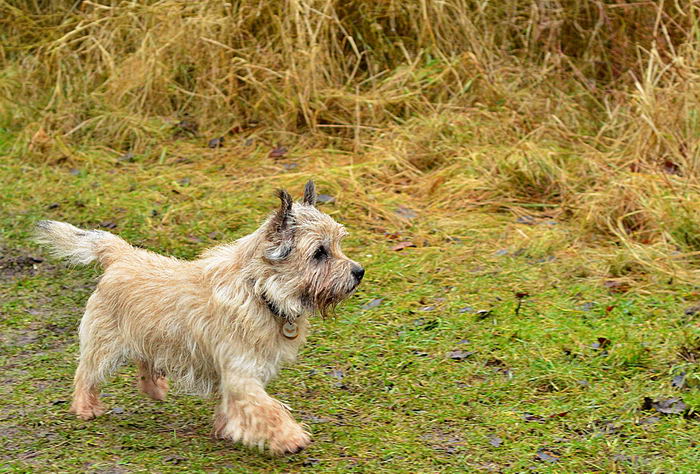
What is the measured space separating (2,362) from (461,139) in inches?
198

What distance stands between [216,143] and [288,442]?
613 cm

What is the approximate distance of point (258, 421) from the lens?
193 inches

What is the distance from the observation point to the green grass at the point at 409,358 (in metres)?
5.17

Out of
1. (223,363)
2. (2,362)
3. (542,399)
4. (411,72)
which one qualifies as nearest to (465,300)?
(542,399)

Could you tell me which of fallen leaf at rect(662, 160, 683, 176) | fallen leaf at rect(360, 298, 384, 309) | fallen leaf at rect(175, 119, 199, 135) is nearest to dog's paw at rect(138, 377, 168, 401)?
fallen leaf at rect(360, 298, 384, 309)

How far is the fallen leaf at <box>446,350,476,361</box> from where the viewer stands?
6.43 metres

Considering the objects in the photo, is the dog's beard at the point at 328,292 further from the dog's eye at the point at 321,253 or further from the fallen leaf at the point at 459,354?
the fallen leaf at the point at 459,354

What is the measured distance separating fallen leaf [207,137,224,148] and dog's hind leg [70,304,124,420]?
5.26 meters

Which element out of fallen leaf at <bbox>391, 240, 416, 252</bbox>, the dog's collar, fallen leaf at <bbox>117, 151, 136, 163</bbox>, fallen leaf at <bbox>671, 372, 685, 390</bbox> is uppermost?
the dog's collar

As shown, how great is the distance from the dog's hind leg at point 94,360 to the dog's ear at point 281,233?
1.04 metres

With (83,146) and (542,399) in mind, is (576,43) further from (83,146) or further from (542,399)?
(542,399)

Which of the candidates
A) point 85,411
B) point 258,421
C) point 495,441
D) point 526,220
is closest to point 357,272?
point 258,421

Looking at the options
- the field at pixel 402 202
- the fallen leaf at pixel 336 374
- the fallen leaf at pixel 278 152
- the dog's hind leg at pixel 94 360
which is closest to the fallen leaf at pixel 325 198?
the field at pixel 402 202

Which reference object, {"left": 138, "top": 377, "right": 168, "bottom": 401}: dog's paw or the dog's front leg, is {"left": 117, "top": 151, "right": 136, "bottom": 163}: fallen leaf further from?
the dog's front leg
